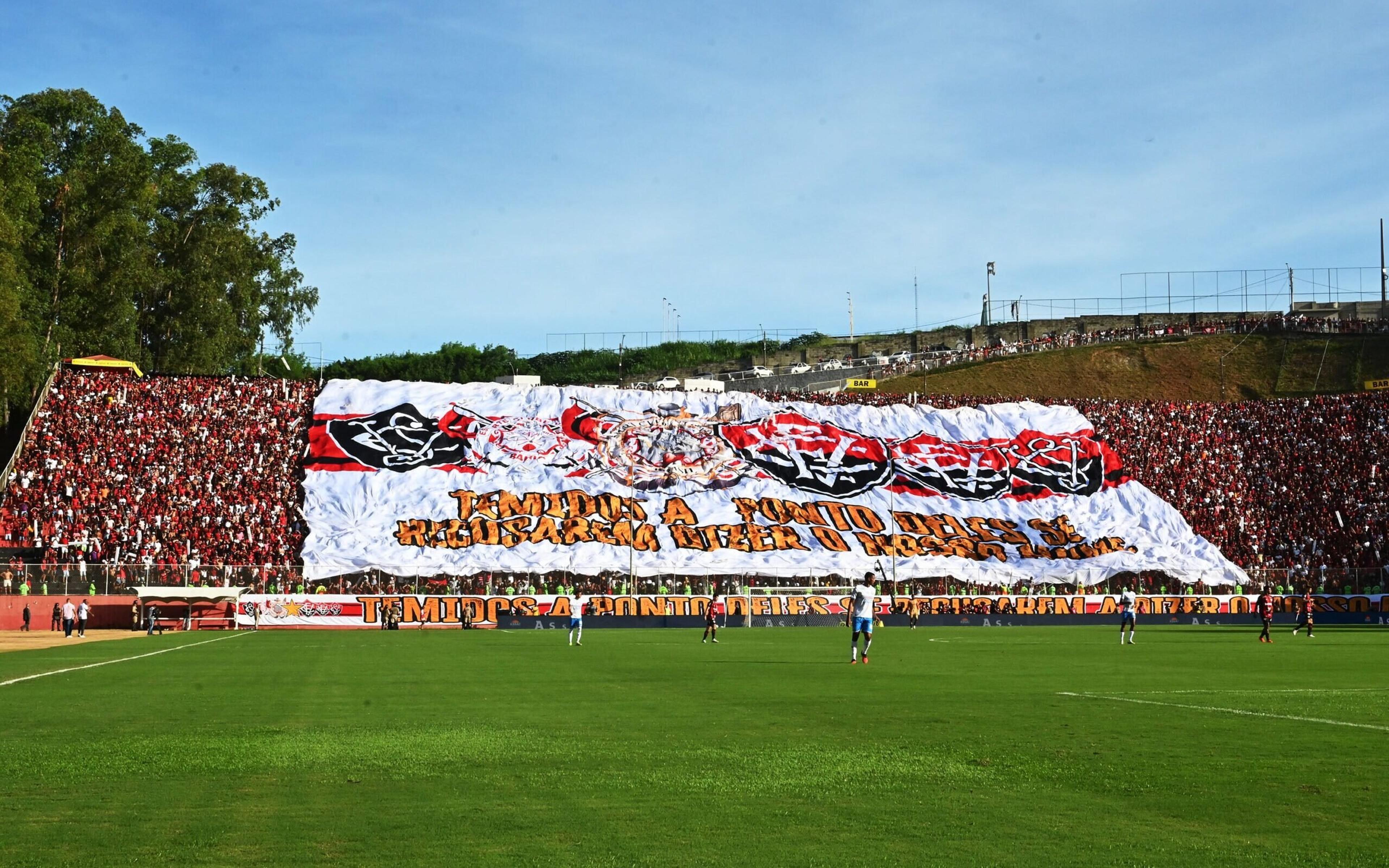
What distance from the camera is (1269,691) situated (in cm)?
2122

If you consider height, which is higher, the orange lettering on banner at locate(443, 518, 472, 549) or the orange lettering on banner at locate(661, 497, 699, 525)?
the orange lettering on banner at locate(661, 497, 699, 525)

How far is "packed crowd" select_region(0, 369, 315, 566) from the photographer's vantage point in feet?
201

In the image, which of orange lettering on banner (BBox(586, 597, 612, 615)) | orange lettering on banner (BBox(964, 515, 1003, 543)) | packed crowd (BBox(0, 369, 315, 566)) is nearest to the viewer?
orange lettering on banner (BBox(586, 597, 612, 615))

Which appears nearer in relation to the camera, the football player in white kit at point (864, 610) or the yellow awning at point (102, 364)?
the football player in white kit at point (864, 610)

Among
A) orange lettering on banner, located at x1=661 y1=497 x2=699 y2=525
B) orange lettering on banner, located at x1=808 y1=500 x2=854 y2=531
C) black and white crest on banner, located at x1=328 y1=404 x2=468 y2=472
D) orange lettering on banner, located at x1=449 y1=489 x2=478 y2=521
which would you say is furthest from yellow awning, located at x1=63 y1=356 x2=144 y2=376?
orange lettering on banner, located at x1=808 y1=500 x2=854 y2=531

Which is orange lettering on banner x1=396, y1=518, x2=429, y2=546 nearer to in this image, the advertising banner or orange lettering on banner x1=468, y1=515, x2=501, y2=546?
orange lettering on banner x1=468, y1=515, x2=501, y2=546

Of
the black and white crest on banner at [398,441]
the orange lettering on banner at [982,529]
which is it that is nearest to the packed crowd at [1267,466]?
the orange lettering on banner at [982,529]

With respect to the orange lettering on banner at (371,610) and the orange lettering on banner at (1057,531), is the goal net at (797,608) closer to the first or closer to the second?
the orange lettering on banner at (371,610)

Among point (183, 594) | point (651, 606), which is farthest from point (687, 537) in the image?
point (183, 594)

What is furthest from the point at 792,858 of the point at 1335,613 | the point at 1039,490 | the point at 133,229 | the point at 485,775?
the point at 133,229

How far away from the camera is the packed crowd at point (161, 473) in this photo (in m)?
61.2

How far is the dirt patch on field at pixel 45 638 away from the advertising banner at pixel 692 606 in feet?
20.8

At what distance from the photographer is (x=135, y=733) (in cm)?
1505

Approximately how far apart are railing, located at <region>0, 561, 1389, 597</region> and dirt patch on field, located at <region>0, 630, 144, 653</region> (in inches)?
91.9
